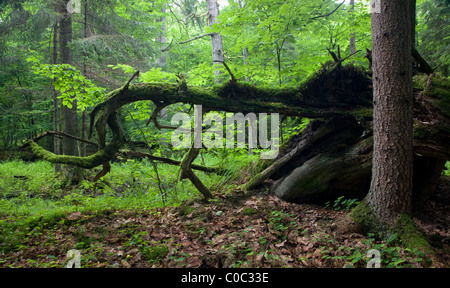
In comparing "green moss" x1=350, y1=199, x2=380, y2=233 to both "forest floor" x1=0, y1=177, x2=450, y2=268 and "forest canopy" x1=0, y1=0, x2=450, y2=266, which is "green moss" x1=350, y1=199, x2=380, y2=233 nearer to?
"forest canopy" x1=0, y1=0, x2=450, y2=266

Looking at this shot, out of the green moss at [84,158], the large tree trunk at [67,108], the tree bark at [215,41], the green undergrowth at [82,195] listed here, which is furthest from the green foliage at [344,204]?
the large tree trunk at [67,108]

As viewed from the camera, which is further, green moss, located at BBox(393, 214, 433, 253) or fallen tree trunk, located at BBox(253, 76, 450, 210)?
fallen tree trunk, located at BBox(253, 76, 450, 210)

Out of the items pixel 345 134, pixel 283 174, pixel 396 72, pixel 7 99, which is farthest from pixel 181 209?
pixel 7 99

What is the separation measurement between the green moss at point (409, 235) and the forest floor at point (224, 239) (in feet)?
0.39

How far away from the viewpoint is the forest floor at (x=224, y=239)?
10.5 ft

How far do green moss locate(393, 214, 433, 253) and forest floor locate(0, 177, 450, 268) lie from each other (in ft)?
0.39

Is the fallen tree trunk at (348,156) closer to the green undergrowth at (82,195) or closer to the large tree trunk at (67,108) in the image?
the green undergrowth at (82,195)

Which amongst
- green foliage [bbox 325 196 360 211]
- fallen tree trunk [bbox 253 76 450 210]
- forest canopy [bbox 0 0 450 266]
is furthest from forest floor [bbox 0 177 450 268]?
fallen tree trunk [bbox 253 76 450 210]

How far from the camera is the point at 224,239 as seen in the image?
3.88 meters

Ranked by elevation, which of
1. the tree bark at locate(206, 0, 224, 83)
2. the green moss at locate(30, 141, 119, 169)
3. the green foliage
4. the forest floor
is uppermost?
the tree bark at locate(206, 0, 224, 83)

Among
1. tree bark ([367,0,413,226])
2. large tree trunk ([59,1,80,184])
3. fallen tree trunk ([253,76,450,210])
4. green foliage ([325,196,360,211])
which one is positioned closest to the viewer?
tree bark ([367,0,413,226])

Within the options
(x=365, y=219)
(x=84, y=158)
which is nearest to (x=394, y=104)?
(x=365, y=219)

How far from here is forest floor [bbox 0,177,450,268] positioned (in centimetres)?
321
